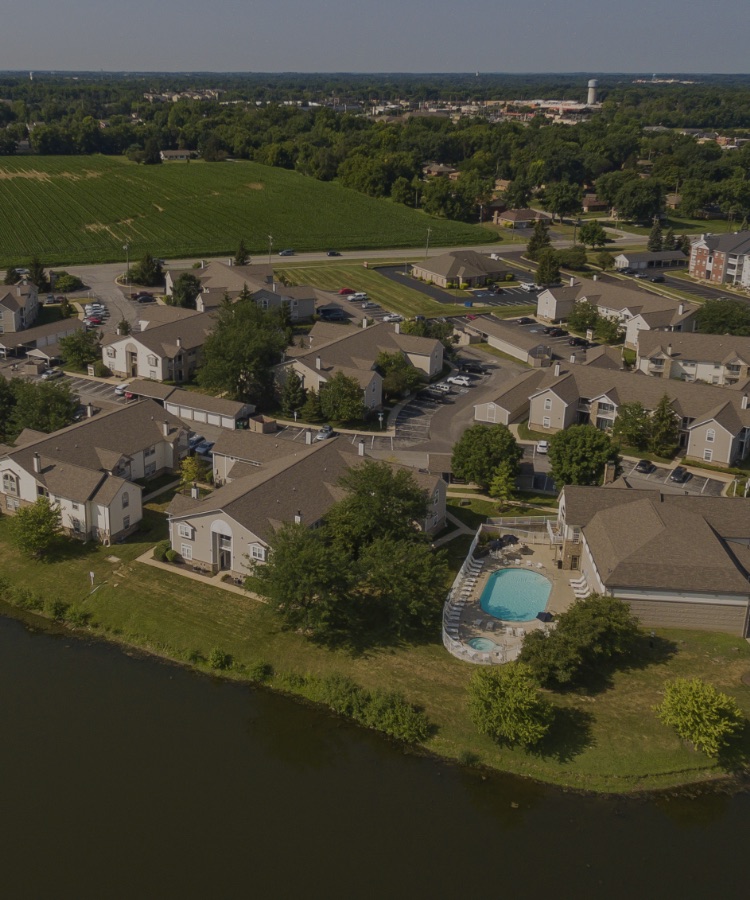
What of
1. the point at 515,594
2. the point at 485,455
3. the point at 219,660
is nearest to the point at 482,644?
the point at 515,594

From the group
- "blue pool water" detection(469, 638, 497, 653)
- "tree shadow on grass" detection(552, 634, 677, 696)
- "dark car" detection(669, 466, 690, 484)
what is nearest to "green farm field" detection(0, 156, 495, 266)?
"dark car" detection(669, 466, 690, 484)

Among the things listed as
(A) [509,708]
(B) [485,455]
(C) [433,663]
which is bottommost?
(C) [433,663]

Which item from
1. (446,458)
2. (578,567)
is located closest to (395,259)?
(446,458)

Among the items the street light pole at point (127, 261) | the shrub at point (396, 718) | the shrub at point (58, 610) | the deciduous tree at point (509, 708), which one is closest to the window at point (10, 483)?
the shrub at point (58, 610)

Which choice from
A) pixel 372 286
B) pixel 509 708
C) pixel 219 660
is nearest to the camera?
pixel 509 708

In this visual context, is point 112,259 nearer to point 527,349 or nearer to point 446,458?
point 527,349

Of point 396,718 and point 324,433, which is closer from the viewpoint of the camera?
point 396,718

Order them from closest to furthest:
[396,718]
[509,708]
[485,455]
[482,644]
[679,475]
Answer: [509,708] → [396,718] → [482,644] → [485,455] → [679,475]

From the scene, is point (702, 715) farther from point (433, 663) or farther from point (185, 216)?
point (185, 216)
